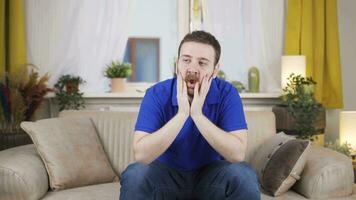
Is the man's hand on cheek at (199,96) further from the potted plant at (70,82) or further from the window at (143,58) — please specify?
the window at (143,58)

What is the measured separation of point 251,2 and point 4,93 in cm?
218

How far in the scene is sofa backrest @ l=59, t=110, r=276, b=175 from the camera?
276 cm

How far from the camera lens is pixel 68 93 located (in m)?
3.93

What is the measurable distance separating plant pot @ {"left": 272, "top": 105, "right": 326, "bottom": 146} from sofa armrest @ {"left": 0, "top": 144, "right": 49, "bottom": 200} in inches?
80.2

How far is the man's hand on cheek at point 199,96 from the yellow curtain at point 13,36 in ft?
7.40

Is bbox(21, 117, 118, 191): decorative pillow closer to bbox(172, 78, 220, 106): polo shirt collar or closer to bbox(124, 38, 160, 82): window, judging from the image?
bbox(172, 78, 220, 106): polo shirt collar

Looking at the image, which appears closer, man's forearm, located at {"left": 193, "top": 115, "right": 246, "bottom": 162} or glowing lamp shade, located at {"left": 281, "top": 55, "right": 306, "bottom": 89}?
man's forearm, located at {"left": 193, "top": 115, "right": 246, "bottom": 162}

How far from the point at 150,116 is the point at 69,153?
2.41ft

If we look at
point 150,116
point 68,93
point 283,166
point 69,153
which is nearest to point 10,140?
point 68,93

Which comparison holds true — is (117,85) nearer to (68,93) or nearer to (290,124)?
(68,93)

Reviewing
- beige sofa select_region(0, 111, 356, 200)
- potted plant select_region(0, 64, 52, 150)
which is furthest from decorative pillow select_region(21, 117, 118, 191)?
potted plant select_region(0, 64, 52, 150)

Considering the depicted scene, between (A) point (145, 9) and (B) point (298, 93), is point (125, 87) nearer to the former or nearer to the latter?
(A) point (145, 9)

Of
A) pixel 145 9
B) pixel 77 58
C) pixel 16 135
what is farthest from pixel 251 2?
pixel 16 135

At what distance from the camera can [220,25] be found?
420cm
